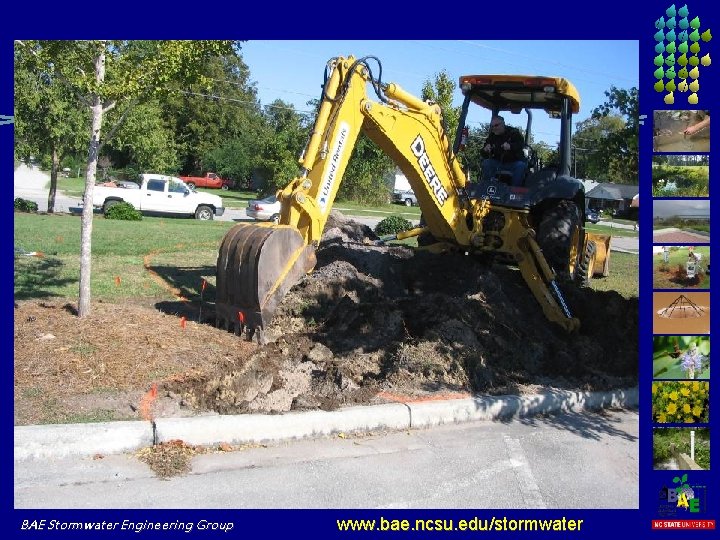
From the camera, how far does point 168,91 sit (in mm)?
7848

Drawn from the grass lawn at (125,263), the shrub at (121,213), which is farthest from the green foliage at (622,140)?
the shrub at (121,213)

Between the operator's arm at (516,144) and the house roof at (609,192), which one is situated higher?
the house roof at (609,192)

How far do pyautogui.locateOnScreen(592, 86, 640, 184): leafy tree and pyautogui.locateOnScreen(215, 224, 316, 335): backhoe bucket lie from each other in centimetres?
363

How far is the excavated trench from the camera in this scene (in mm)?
6582

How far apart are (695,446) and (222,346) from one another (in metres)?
4.61

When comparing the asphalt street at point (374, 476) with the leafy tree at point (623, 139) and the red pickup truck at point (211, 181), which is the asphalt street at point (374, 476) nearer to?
the leafy tree at point (623, 139)

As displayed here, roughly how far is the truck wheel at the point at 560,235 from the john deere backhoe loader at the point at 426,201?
0.01 m

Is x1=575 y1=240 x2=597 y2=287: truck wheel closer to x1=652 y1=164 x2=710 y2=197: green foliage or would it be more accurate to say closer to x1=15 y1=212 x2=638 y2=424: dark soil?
x1=15 y1=212 x2=638 y2=424: dark soil

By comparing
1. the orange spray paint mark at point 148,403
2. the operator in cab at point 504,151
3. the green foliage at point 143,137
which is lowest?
the orange spray paint mark at point 148,403

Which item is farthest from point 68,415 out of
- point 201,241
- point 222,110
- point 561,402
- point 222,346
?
point 222,110

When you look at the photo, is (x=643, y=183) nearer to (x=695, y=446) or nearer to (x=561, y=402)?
(x=695, y=446)

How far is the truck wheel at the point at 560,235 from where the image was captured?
30.4ft

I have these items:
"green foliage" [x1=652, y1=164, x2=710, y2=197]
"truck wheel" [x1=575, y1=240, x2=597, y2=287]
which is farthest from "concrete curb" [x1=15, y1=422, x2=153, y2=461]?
"truck wheel" [x1=575, y1=240, x2=597, y2=287]

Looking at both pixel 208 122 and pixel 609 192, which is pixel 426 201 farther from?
pixel 208 122
